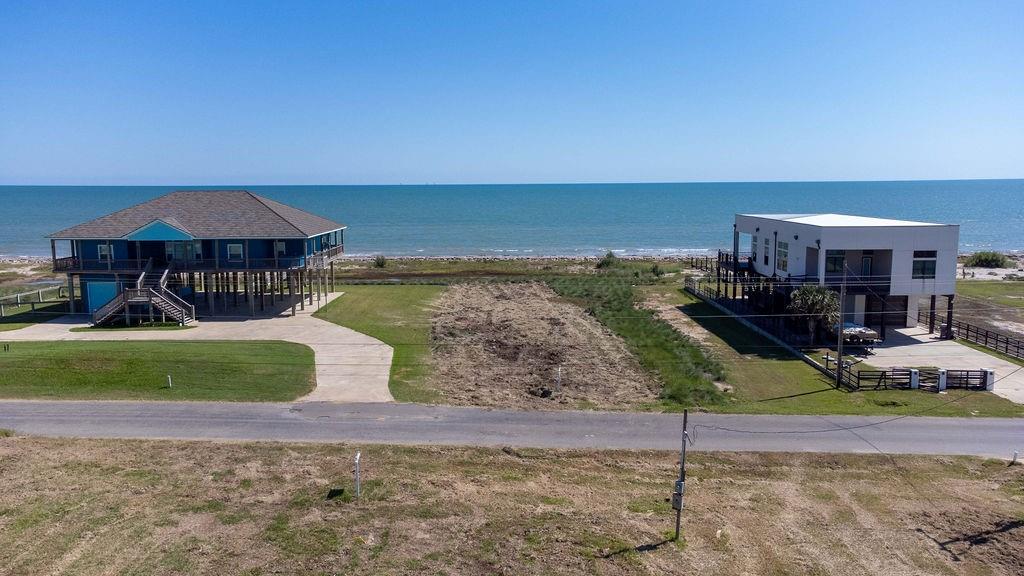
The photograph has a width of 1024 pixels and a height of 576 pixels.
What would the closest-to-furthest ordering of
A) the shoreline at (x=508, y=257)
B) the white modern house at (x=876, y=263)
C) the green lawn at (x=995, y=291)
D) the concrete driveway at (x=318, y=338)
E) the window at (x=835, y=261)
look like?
1. the concrete driveway at (x=318, y=338)
2. the white modern house at (x=876, y=263)
3. the window at (x=835, y=261)
4. the green lawn at (x=995, y=291)
5. the shoreline at (x=508, y=257)

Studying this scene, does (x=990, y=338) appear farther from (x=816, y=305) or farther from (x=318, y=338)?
(x=318, y=338)

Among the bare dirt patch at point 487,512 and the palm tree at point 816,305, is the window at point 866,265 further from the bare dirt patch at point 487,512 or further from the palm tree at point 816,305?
the bare dirt patch at point 487,512

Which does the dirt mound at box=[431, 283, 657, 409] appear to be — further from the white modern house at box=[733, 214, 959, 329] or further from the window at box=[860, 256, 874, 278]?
the window at box=[860, 256, 874, 278]

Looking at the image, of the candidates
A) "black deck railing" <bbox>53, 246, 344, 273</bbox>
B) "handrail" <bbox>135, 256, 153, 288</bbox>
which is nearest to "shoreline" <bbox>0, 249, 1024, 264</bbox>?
"black deck railing" <bbox>53, 246, 344, 273</bbox>

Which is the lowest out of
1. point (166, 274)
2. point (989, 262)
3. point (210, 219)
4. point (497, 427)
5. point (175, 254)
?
point (497, 427)

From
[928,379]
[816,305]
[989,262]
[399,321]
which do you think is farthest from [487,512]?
[989,262]

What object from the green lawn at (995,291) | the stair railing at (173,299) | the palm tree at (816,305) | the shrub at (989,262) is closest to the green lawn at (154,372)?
the stair railing at (173,299)
